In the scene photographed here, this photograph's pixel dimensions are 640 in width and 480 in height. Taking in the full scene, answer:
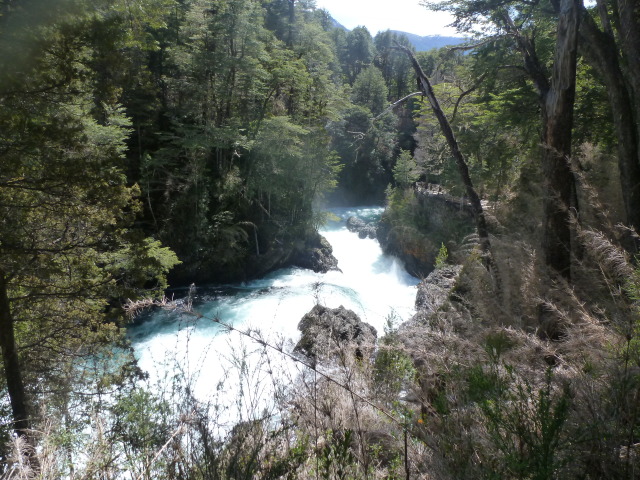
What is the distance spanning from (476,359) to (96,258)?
20.6ft

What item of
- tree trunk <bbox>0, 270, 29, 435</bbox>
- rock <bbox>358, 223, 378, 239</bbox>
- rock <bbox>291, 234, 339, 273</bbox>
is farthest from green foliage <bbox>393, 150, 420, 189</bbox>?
tree trunk <bbox>0, 270, 29, 435</bbox>

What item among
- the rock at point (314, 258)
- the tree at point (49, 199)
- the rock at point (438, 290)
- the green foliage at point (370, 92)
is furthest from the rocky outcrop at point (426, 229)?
the green foliage at point (370, 92)

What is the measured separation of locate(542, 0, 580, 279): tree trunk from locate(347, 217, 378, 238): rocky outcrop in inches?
862

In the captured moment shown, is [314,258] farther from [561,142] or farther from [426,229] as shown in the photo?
[561,142]

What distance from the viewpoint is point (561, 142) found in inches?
191

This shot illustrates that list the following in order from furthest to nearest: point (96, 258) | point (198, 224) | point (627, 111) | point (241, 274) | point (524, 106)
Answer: point (241, 274) < point (198, 224) < point (524, 106) < point (96, 258) < point (627, 111)

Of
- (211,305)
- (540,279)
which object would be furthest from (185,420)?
(211,305)

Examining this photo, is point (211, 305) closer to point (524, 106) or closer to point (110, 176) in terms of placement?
point (110, 176)

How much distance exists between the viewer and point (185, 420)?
2154 millimetres

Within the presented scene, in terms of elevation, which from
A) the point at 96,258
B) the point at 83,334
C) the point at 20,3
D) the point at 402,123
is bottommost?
the point at 83,334

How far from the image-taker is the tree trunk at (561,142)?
4.66 meters

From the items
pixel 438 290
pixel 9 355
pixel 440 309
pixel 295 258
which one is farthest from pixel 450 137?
pixel 295 258

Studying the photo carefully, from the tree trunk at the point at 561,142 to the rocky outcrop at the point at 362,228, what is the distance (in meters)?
21.9

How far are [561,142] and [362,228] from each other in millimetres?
23054
